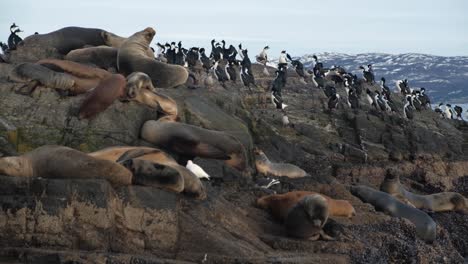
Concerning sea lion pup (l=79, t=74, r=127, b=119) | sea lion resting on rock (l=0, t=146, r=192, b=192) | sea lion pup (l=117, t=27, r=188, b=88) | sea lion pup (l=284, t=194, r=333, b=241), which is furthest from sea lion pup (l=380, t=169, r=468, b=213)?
sea lion resting on rock (l=0, t=146, r=192, b=192)

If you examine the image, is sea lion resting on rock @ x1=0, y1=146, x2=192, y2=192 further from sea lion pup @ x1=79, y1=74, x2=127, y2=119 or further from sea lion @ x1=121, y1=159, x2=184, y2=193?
sea lion pup @ x1=79, y1=74, x2=127, y2=119

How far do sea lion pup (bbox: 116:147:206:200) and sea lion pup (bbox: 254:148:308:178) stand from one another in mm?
4412

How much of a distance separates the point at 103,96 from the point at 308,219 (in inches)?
132

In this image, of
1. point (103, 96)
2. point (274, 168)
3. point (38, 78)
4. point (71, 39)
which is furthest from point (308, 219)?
point (71, 39)

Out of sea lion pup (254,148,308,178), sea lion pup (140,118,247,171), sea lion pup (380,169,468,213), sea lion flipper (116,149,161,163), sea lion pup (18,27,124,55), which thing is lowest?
sea lion pup (380,169,468,213)

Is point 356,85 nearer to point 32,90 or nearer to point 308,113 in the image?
point 308,113

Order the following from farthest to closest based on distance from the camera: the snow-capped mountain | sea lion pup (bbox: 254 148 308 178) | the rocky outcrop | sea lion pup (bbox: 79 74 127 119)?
the snow-capped mountain, sea lion pup (bbox: 254 148 308 178), sea lion pup (bbox: 79 74 127 119), the rocky outcrop

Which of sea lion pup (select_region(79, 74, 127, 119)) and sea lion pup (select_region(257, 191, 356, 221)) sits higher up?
sea lion pup (select_region(79, 74, 127, 119))

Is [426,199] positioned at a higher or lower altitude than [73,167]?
lower

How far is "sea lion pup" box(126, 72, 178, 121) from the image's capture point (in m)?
11.8

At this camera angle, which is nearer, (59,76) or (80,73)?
(59,76)

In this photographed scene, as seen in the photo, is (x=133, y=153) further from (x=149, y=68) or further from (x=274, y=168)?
(x=274, y=168)

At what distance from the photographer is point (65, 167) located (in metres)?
8.20

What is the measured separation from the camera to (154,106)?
11977mm
